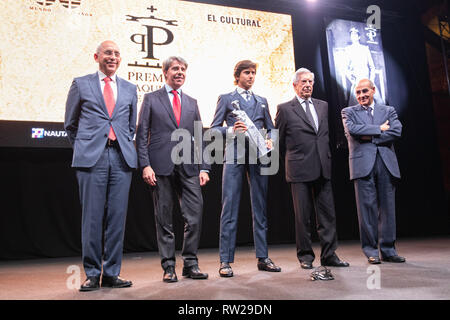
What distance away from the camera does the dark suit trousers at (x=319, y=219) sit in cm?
299

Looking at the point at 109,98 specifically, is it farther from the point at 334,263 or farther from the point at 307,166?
the point at 334,263

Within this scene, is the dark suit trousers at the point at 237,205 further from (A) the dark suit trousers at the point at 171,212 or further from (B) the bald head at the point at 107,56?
(B) the bald head at the point at 107,56

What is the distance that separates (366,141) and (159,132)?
1.77 metres

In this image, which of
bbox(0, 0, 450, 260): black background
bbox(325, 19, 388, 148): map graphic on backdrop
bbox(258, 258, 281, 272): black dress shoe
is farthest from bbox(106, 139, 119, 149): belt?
bbox(325, 19, 388, 148): map graphic on backdrop

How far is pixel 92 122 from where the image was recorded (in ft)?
7.88

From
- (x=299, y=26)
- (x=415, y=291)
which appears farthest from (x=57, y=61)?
(x=415, y=291)

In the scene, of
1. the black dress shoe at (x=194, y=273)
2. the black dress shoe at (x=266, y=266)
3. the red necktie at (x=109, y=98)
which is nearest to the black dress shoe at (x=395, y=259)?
the black dress shoe at (x=266, y=266)

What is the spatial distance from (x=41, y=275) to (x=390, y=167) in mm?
2935

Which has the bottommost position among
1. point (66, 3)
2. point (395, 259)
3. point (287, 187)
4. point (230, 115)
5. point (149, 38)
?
point (395, 259)

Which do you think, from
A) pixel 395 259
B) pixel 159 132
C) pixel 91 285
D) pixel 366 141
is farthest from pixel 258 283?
pixel 366 141

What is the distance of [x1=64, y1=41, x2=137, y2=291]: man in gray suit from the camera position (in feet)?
7.69

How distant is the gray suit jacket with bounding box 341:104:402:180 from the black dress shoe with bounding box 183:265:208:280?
1.54 metres

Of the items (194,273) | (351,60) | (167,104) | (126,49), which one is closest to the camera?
(194,273)
